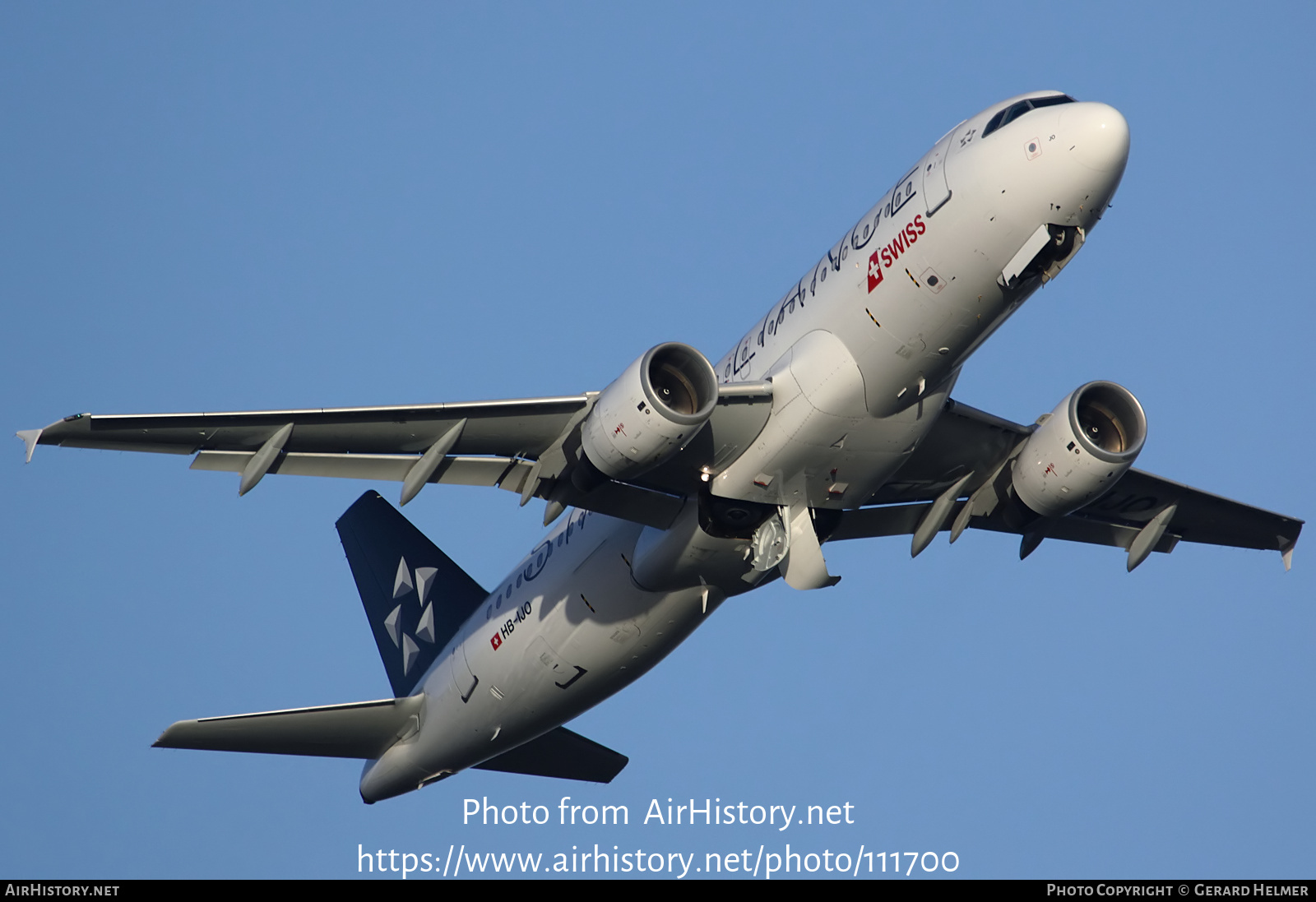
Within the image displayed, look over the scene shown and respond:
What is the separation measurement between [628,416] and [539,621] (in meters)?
6.68

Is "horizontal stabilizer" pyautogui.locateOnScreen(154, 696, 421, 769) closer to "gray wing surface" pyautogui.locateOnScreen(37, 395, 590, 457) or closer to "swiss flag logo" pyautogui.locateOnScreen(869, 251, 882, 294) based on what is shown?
"gray wing surface" pyautogui.locateOnScreen(37, 395, 590, 457)

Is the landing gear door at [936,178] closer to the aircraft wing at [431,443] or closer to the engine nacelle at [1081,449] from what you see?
the aircraft wing at [431,443]

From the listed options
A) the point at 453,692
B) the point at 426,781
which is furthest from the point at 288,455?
the point at 426,781

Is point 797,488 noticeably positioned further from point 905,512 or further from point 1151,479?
point 1151,479

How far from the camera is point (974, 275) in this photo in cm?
1998

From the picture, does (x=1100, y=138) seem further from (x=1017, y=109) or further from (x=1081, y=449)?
(x=1081, y=449)

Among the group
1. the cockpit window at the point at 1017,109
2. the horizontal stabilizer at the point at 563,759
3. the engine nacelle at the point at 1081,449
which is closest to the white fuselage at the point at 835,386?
the cockpit window at the point at 1017,109

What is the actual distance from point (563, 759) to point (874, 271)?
14.3 metres

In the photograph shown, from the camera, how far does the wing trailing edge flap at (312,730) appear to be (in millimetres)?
26000

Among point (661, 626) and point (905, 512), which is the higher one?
point (905, 512)

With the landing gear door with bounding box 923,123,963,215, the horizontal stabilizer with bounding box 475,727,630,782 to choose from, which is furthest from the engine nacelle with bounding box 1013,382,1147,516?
the horizontal stabilizer with bounding box 475,727,630,782

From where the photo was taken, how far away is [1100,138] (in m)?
19.0

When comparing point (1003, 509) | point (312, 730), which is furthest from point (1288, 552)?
point (312, 730)

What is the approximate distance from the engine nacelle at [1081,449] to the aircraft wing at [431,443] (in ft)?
17.4
